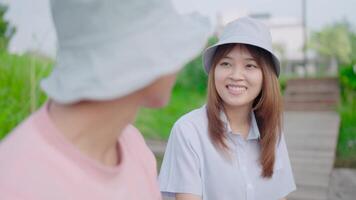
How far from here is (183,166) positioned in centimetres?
144

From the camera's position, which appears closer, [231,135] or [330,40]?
[231,135]

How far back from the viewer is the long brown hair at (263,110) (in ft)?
4.80

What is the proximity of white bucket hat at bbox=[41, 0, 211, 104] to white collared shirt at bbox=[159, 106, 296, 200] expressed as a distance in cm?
86

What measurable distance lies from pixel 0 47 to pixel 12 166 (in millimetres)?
3983

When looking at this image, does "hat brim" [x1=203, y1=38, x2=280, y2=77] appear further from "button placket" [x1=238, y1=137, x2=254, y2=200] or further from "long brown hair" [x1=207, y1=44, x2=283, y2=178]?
"button placket" [x1=238, y1=137, x2=254, y2=200]

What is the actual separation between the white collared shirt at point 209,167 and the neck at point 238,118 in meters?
0.04

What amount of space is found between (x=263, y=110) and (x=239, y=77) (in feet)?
0.70

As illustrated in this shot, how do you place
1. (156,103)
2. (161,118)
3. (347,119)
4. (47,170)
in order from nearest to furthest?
(47,170) → (156,103) → (161,118) → (347,119)

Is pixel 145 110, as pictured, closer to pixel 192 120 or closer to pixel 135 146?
pixel 192 120

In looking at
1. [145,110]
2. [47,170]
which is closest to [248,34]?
[47,170]

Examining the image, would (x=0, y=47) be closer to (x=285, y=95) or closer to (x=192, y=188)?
(x=192, y=188)

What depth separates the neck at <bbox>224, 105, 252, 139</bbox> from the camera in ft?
5.08

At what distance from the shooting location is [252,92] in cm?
148

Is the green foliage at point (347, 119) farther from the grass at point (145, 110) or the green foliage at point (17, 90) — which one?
the green foliage at point (17, 90)
